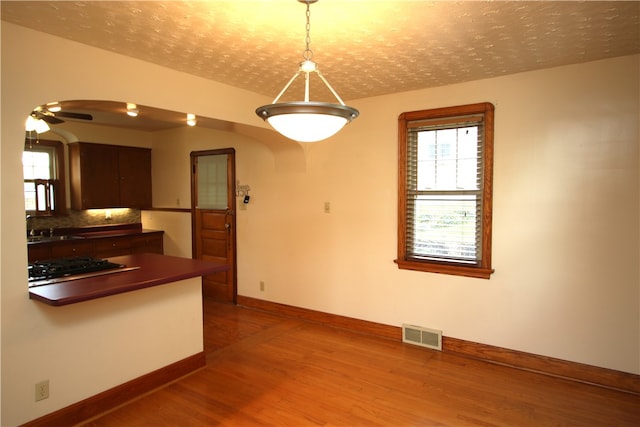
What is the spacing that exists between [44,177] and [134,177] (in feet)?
3.59

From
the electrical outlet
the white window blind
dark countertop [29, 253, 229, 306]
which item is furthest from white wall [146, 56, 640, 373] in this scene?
the electrical outlet

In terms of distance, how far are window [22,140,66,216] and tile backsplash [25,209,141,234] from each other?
0.10 meters

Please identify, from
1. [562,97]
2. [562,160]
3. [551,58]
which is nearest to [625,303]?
[562,160]

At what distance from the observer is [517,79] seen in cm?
314

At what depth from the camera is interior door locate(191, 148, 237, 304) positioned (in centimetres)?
510

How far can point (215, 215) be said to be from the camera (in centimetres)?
526

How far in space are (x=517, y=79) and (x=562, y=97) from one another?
1.20 feet

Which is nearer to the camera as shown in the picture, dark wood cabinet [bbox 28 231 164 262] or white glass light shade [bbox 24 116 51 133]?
white glass light shade [bbox 24 116 51 133]

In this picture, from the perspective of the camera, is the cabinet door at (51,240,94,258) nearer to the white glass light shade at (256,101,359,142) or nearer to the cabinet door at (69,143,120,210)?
the cabinet door at (69,143,120,210)

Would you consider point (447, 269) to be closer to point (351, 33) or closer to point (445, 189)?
point (445, 189)

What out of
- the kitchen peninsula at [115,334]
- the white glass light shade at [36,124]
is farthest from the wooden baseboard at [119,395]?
the white glass light shade at [36,124]

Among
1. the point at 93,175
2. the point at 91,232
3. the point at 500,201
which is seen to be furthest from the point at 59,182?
the point at 500,201

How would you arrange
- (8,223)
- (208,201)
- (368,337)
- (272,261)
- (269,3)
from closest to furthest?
(269,3) → (8,223) → (368,337) → (272,261) → (208,201)

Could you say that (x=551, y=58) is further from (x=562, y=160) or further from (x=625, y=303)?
(x=625, y=303)
